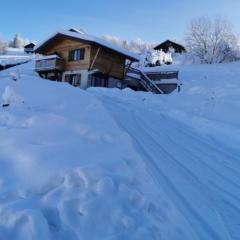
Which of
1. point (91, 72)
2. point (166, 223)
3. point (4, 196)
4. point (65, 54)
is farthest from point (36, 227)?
point (65, 54)

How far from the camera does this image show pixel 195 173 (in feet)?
28.4

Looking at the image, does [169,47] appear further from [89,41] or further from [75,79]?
[89,41]

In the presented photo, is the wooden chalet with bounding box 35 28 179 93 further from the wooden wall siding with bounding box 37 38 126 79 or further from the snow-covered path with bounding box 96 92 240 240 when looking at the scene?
the snow-covered path with bounding box 96 92 240 240

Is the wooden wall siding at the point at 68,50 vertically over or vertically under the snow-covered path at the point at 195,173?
over

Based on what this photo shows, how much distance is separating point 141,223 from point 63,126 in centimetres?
406

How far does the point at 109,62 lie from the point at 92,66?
233 cm

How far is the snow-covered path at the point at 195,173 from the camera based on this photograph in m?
6.26

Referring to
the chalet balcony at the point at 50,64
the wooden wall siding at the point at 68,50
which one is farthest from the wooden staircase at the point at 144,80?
the chalet balcony at the point at 50,64

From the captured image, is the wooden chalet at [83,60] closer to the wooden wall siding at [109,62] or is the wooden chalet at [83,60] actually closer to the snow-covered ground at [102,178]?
the wooden wall siding at [109,62]

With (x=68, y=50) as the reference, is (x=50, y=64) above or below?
below

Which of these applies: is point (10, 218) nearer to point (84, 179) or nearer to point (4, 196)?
point (4, 196)

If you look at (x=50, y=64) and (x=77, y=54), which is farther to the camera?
(x=50, y=64)

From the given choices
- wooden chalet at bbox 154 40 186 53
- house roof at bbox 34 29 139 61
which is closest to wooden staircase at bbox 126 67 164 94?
house roof at bbox 34 29 139 61

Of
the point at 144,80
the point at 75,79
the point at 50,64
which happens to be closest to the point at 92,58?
the point at 75,79
